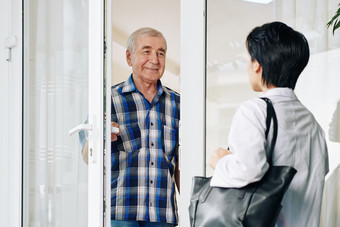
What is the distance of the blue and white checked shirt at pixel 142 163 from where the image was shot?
7.64 feet

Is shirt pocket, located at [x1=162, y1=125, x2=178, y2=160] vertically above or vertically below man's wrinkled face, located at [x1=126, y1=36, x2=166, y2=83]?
below

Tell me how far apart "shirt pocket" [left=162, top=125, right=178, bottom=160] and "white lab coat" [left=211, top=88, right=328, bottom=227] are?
1175 millimetres

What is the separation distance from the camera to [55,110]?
2.37 meters

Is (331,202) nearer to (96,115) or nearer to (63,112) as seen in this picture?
(96,115)

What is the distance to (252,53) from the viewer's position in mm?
1229

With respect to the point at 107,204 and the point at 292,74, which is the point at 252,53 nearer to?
the point at 292,74

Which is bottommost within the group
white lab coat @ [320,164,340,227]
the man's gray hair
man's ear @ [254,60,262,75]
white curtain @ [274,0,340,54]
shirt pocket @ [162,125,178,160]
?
white lab coat @ [320,164,340,227]

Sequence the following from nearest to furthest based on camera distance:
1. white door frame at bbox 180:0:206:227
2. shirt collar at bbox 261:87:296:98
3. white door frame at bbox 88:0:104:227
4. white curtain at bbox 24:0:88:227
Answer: shirt collar at bbox 261:87:296:98, white door frame at bbox 180:0:206:227, white door frame at bbox 88:0:104:227, white curtain at bbox 24:0:88:227

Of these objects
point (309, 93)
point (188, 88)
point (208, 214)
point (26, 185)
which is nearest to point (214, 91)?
point (188, 88)

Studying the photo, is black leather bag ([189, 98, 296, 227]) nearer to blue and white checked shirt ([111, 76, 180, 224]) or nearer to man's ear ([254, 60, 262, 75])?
man's ear ([254, 60, 262, 75])

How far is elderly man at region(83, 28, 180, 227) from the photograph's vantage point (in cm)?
233
